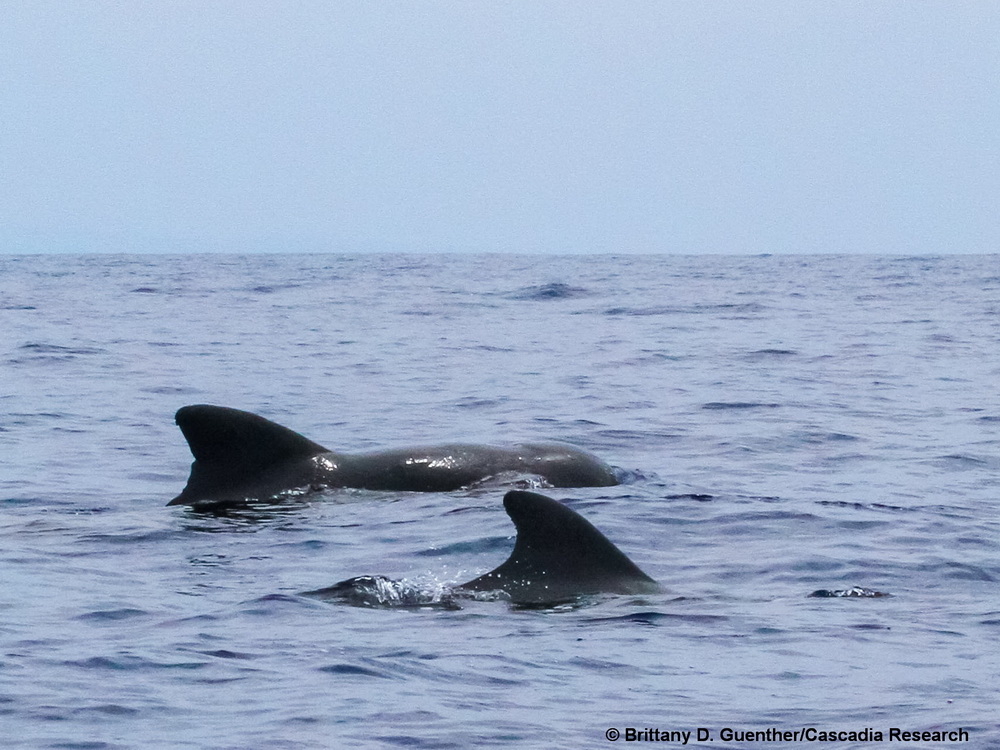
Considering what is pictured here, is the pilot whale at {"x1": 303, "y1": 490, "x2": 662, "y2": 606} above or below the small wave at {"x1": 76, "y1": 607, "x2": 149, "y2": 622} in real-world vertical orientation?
above

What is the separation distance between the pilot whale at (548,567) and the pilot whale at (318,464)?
342cm

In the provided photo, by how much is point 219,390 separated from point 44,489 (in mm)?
8143

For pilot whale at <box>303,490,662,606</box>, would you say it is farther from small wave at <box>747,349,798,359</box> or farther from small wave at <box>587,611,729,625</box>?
small wave at <box>747,349,798,359</box>

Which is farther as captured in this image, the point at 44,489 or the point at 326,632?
the point at 44,489

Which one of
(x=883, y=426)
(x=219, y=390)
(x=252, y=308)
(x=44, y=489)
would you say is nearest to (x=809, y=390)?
(x=883, y=426)

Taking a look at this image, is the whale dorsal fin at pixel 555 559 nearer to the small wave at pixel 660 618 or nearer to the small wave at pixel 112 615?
the small wave at pixel 660 618

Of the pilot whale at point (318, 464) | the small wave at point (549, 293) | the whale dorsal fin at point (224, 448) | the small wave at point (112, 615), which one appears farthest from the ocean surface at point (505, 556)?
the small wave at point (549, 293)

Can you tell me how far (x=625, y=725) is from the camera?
21.5 ft

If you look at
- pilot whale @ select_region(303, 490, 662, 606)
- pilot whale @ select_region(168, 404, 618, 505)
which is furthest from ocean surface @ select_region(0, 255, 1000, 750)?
pilot whale @ select_region(168, 404, 618, 505)

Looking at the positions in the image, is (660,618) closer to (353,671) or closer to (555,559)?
(555,559)

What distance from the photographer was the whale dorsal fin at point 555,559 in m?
8.41

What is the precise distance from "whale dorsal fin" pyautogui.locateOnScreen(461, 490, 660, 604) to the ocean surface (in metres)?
0.19

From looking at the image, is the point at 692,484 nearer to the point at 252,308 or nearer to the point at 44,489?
the point at 44,489

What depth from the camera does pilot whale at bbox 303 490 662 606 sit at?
8426mm
